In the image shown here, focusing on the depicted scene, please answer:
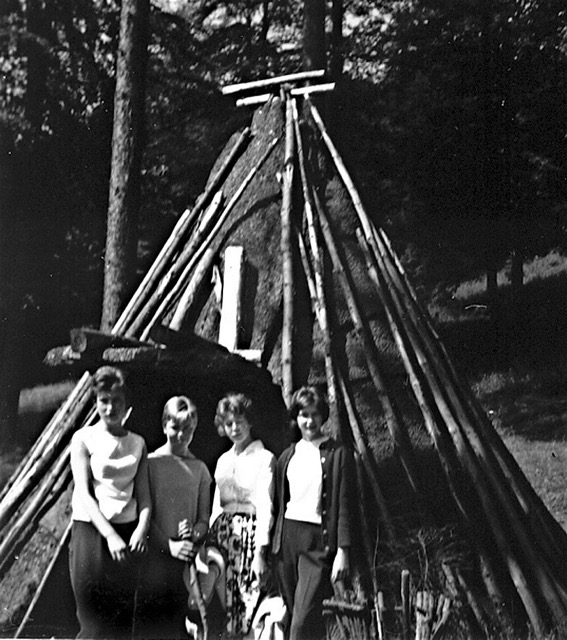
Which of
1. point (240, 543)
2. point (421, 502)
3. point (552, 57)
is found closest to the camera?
point (240, 543)

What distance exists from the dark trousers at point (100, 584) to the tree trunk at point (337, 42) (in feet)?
10.5

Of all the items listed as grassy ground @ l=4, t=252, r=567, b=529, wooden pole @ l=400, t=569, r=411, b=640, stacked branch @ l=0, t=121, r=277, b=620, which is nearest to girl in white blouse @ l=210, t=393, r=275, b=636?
wooden pole @ l=400, t=569, r=411, b=640

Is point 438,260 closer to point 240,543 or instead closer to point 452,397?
point 452,397

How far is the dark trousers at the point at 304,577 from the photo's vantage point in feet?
19.3

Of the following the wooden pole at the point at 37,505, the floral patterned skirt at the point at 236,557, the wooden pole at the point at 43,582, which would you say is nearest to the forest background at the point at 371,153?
the wooden pole at the point at 37,505

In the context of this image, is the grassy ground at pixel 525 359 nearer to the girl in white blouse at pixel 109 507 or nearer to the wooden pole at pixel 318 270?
the wooden pole at pixel 318 270

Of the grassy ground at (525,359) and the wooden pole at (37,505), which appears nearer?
the grassy ground at (525,359)

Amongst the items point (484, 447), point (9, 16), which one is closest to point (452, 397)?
point (484, 447)

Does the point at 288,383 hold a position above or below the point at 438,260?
below

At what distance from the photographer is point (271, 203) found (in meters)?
6.91

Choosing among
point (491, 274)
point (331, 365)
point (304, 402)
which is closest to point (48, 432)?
point (304, 402)

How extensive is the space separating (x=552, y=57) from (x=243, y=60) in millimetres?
2001

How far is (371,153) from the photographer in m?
6.90

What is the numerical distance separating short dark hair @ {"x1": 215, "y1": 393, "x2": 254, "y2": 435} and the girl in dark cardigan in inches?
12.5
